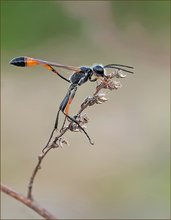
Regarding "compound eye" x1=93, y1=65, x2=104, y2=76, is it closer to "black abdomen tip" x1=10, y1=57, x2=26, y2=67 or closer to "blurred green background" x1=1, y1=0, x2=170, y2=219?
"black abdomen tip" x1=10, y1=57, x2=26, y2=67

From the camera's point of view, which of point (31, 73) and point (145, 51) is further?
point (145, 51)

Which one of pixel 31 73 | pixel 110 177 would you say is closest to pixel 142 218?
pixel 110 177

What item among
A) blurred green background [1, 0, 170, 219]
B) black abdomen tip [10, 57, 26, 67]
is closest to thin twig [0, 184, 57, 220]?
black abdomen tip [10, 57, 26, 67]

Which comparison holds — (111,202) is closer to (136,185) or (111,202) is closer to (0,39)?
(136,185)

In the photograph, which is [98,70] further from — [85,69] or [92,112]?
[92,112]

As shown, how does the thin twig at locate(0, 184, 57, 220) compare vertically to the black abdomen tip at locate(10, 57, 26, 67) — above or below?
below

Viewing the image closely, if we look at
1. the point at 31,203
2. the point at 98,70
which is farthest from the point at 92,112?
the point at 31,203

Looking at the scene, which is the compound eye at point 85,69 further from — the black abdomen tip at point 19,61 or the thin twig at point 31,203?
the thin twig at point 31,203

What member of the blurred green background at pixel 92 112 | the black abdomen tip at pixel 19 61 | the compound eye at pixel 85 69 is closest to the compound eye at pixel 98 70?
the compound eye at pixel 85 69
